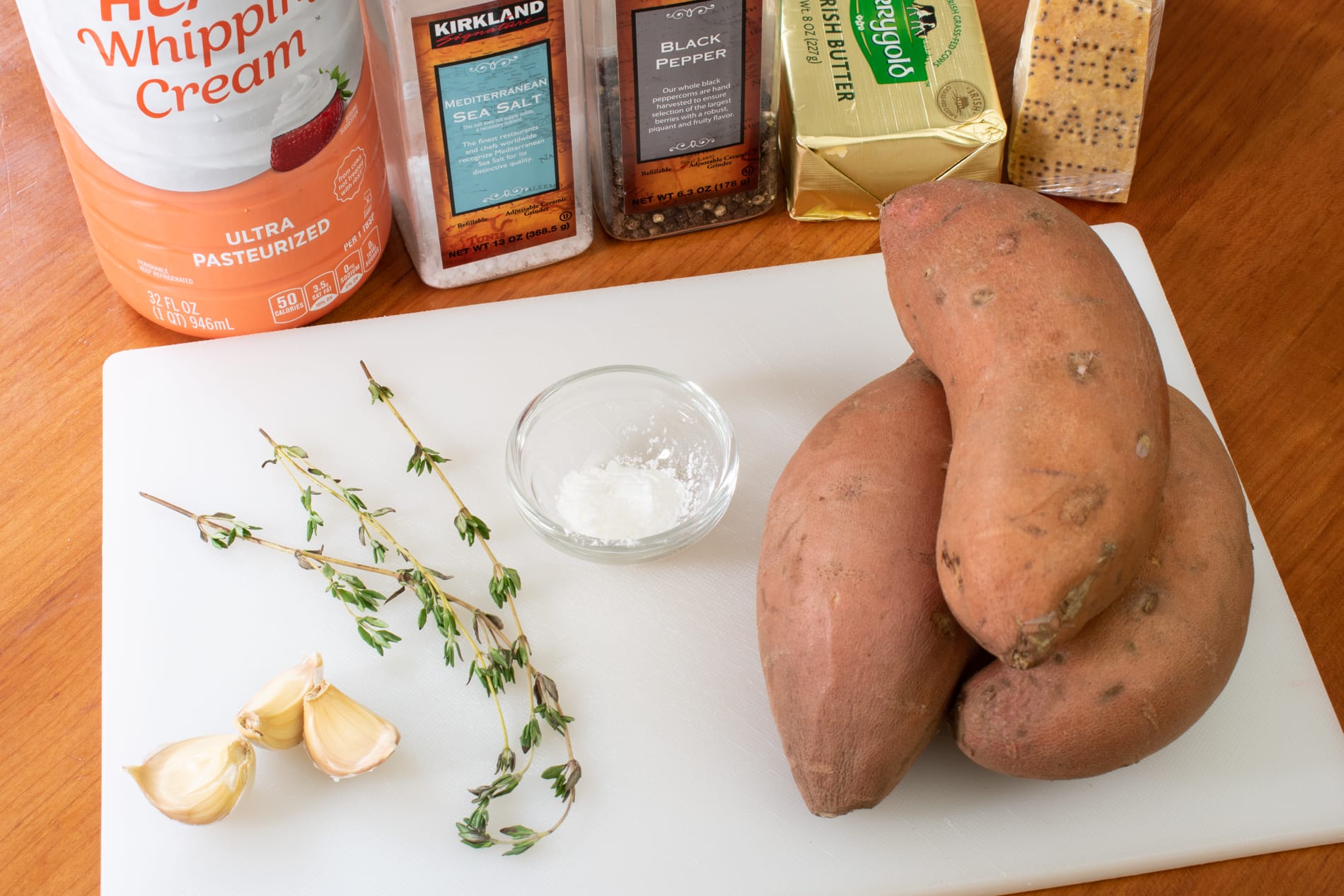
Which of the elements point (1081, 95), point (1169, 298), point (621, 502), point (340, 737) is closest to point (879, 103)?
point (1081, 95)

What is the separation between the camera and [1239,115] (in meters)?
1.33

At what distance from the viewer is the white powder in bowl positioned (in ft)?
3.26

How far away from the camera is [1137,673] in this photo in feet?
2.54

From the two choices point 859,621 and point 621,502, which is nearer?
point 859,621

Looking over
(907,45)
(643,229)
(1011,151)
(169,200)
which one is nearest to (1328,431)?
(1011,151)

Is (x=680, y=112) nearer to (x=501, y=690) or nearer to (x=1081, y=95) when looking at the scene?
(x=1081, y=95)

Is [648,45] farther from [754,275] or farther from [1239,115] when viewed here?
[1239,115]

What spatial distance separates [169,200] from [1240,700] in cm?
86

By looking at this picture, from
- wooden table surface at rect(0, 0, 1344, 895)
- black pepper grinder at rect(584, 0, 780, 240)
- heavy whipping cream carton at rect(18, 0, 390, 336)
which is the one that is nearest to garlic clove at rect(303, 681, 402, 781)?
wooden table surface at rect(0, 0, 1344, 895)

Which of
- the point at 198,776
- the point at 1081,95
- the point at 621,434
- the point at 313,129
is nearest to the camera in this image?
the point at 198,776

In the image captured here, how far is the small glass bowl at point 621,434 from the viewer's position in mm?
1039

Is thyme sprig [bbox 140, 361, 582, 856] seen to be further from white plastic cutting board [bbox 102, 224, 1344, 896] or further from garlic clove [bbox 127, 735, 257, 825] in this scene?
garlic clove [bbox 127, 735, 257, 825]

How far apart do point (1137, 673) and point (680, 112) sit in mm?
611
